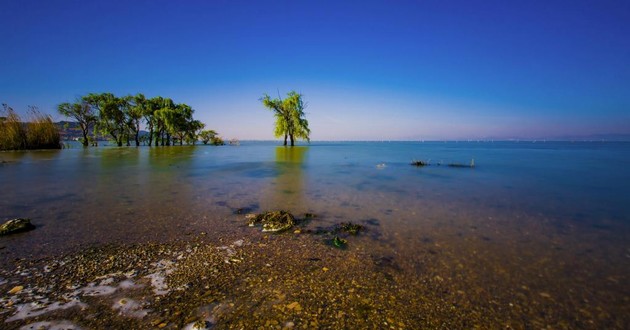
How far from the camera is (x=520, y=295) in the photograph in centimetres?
389

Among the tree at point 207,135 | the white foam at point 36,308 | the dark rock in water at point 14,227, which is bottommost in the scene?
the white foam at point 36,308

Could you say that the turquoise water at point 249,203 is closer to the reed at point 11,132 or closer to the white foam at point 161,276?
the white foam at point 161,276

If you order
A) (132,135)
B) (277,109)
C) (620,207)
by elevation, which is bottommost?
(620,207)

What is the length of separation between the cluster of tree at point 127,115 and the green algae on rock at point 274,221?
55.1 meters

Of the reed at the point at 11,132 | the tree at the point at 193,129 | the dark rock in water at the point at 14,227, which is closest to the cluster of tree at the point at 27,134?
the reed at the point at 11,132

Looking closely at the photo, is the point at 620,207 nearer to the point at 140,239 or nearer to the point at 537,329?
the point at 537,329

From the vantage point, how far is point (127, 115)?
53281 millimetres

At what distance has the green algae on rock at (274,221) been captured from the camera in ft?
21.5

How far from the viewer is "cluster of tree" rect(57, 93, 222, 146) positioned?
48.5 meters

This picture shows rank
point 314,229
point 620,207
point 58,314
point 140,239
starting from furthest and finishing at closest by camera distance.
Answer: point 620,207 < point 314,229 < point 140,239 < point 58,314

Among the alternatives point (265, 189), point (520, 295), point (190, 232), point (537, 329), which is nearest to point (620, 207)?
point (520, 295)

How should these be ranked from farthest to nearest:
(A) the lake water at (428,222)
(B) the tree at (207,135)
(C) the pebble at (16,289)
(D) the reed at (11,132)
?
1. (B) the tree at (207,135)
2. (D) the reed at (11,132)
3. (A) the lake water at (428,222)
4. (C) the pebble at (16,289)

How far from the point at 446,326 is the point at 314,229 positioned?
3.92 metres

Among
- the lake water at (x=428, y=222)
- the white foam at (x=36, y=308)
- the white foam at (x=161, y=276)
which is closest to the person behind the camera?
the white foam at (x=36, y=308)
